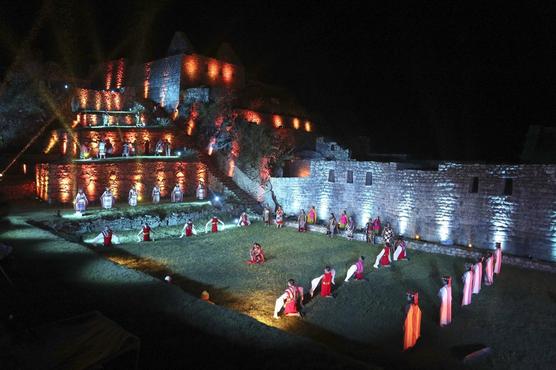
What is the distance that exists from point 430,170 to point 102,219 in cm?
1491

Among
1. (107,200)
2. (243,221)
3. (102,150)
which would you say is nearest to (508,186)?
(243,221)

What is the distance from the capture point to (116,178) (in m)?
23.3

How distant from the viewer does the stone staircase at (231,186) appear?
937 inches

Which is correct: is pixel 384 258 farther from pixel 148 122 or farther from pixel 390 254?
pixel 148 122

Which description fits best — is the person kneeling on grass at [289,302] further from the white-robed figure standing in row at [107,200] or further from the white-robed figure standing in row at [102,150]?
the white-robed figure standing in row at [102,150]

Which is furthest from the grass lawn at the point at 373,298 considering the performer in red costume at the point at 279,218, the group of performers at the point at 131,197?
the group of performers at the point at 131,197

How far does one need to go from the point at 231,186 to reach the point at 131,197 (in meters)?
6.02

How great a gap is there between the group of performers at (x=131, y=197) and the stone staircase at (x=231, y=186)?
126 cm

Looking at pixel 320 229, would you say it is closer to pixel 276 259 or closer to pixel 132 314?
pixel 276 259

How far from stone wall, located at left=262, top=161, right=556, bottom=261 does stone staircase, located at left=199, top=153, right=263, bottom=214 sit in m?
3.78

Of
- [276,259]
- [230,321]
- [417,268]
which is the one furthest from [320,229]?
[230,321]

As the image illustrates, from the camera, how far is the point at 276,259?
49.6 ft

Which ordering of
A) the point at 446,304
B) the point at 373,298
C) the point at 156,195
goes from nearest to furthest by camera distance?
the point at 446,304 < the point at 373,298 < the point at 156,195

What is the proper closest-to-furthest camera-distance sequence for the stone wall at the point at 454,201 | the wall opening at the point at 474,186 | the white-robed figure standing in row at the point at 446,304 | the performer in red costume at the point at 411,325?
the performer in red costume at the point at 411,325 < the white-robed figure standing in row at the point at 446,304 < the stone wall at the point at 454,201 < the wall opening at the point at 474,186
